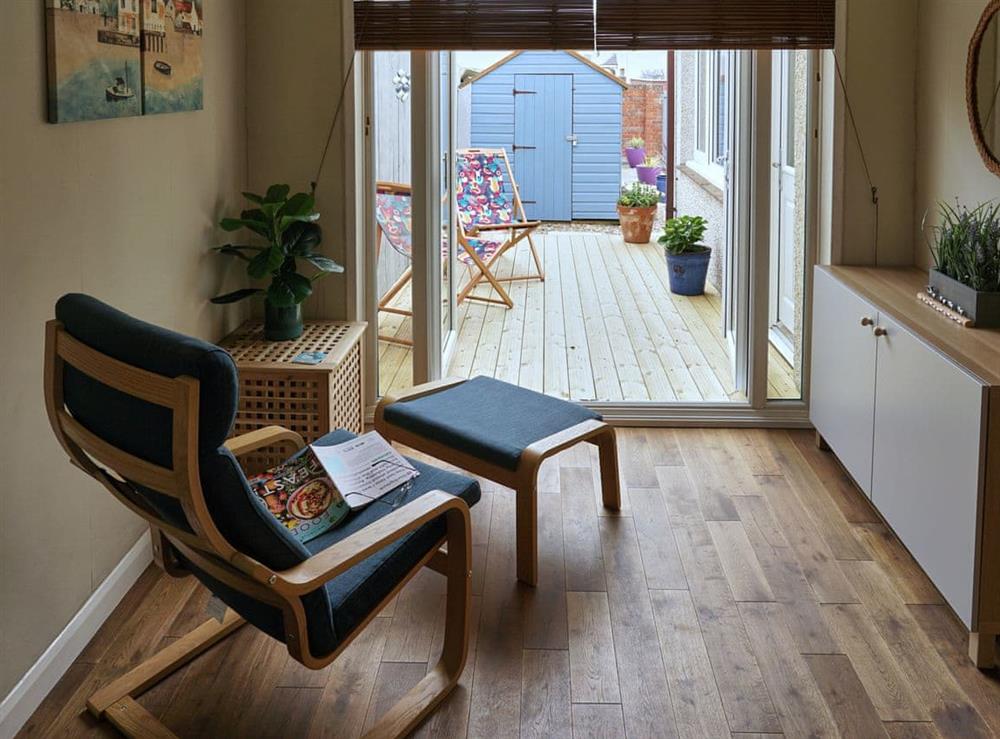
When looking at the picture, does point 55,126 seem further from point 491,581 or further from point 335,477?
point 491,581

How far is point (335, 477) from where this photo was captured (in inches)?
111

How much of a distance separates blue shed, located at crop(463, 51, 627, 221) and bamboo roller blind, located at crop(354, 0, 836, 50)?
304 inches

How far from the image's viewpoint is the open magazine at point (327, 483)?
2695 mm

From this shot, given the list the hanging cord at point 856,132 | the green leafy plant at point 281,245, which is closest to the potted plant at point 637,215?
the hanging cord at point 856,132

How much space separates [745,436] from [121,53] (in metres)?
2.80

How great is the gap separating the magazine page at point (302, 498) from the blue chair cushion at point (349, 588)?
4 centimetres

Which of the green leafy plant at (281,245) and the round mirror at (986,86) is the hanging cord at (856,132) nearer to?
the round mirror at (986,86)

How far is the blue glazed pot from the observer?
7.81 meters

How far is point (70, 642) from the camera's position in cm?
282

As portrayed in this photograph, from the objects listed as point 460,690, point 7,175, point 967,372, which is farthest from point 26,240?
point 967,372

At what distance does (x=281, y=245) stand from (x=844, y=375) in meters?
2.01

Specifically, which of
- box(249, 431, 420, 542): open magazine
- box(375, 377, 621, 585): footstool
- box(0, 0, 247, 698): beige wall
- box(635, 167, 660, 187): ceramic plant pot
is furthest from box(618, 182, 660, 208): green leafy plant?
box(249, 431, 420, 542): open magazine

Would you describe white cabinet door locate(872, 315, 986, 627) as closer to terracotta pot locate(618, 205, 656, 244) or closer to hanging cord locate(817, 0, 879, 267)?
hanging cord locate(817, 0, 879, 267)

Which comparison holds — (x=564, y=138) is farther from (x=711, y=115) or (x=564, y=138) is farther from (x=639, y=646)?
(x=639, y=646)
